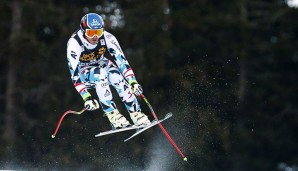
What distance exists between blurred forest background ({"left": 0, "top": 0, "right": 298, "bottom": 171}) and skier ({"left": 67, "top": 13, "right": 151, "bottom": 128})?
7437 millimetres

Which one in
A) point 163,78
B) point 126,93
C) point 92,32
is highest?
point 92,32

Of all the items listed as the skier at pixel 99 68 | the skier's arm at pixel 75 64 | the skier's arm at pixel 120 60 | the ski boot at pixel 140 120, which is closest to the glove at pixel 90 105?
the skier at pixel 99 68

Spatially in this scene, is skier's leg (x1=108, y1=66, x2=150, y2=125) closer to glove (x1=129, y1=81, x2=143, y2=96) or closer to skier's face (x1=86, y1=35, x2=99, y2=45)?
glove (x1=129, y1=81, x2=143, y2=96)

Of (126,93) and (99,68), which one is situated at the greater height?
(99,68)

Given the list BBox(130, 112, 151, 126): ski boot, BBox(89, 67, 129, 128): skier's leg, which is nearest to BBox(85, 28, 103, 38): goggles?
BBox(89, 67, 129, 128): skier's leg

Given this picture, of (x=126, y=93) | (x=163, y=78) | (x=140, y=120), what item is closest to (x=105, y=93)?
(x=126, y=93)

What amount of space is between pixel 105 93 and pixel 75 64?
71 centimetres

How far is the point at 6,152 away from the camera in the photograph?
74.2ft

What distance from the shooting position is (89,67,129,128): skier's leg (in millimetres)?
12281

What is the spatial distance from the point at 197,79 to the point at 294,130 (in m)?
10.7

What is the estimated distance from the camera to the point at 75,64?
39.2ft

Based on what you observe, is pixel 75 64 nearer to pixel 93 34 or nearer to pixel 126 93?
pixel 93 34

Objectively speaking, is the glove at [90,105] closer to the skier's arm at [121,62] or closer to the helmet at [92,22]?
the skier's arm at [121,62]

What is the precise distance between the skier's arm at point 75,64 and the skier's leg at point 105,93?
31 centimetres
